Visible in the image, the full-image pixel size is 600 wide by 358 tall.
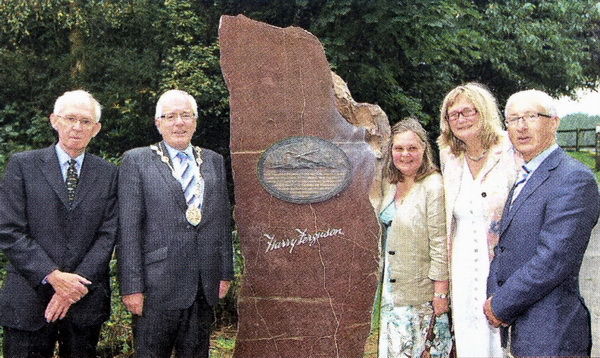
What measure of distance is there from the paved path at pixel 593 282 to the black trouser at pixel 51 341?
2870 mm

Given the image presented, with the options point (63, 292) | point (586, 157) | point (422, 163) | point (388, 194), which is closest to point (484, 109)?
point (422, 163)

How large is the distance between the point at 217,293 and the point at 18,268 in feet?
3.57

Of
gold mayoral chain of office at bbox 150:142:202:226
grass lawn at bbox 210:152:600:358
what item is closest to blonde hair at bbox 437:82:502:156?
gold mayoral chain of office at bbox 150:142:202:226

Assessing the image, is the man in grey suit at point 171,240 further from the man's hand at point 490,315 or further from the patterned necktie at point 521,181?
the patterned necktie at point 521,181

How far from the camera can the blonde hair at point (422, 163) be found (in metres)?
4.03

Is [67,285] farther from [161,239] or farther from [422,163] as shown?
[422,163]

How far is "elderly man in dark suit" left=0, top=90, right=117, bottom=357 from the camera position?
11.9 ft

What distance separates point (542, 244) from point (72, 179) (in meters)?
2.51

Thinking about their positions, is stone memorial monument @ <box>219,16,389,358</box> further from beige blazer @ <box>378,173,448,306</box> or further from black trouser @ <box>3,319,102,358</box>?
black trouser @ <box>3,319,102,358</box>

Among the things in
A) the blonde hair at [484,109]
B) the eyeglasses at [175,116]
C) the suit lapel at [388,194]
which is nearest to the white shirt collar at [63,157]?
the eyeglasses at [175,116]

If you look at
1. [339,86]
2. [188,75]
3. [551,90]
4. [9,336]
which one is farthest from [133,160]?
[551,90]

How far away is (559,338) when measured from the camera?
3.08 m

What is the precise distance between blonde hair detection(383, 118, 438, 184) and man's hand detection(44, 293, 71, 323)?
2.00 m

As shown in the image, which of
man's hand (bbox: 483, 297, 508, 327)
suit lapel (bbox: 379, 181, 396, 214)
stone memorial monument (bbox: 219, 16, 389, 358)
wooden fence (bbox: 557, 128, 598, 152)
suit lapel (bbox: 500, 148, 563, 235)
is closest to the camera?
suit lapel (bbox: 500, 148, 563, 235)
